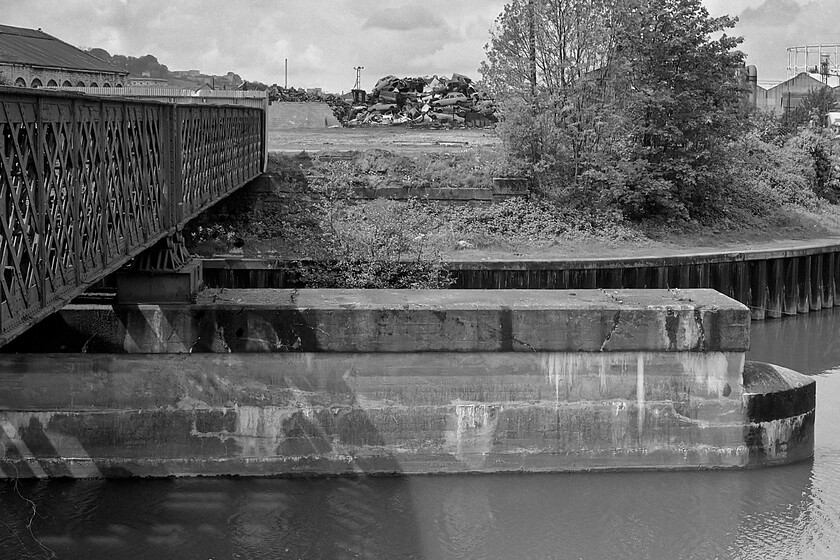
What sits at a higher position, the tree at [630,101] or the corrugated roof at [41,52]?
the corrugated roof at [41,52]

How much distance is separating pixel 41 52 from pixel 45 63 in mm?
5049

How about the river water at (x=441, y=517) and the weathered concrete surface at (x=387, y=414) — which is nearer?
the river water at (x=441, y=517)

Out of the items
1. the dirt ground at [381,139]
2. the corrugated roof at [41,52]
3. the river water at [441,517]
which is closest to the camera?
the river water at [441,517]

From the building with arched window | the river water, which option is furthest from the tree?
the building with arched window

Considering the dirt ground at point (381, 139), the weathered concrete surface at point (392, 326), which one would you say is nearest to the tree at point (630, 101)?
the dirt ground at point (381, 139)

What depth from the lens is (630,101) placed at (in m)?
33.2

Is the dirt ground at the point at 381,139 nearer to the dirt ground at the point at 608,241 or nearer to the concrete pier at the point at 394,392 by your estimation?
the dirt ground at the point at 608,241

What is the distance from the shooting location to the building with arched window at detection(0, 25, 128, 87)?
58.2 m

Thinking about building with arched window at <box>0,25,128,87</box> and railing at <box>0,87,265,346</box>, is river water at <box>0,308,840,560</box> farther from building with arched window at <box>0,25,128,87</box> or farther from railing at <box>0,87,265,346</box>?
building with arched window at <box>0,25,128,87</box>

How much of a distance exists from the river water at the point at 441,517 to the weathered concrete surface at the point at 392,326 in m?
2.16

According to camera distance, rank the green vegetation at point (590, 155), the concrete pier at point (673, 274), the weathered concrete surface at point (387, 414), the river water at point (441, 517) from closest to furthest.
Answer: the river water at point (441, 517), the weathered concrete surface at point (387, 414), the concrete pier at point (673, 274), the green vegetation at point (590, 155)

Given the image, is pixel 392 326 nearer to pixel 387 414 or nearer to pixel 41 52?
pixel 387 414

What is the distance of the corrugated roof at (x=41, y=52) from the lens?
6101 cm

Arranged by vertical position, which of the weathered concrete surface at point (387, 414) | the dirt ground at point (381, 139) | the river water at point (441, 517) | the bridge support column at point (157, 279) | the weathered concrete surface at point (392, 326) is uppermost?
the dirt ground at point (381, 139)
